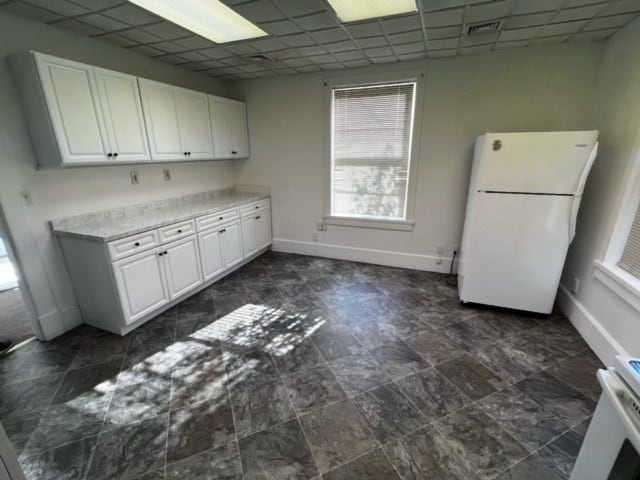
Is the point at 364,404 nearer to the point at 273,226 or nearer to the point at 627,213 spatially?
the point at 627,213

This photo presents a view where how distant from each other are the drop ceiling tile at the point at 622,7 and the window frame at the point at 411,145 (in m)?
1.45

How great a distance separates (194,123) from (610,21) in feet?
12.3

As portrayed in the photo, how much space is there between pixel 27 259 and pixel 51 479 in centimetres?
164

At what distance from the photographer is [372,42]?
2.61 metres

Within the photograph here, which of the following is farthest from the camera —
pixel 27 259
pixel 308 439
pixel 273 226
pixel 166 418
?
pixel 273 226

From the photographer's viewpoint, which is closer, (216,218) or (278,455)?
(278,455)

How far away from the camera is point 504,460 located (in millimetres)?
1429

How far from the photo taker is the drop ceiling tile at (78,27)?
7.08ft

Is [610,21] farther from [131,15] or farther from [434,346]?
[131,15]

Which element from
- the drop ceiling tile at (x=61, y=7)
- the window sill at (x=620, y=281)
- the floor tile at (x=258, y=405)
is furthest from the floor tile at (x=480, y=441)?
the drop ceiling tile at (x=61, y=7)

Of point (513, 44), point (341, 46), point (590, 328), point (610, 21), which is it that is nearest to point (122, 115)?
point (341, 46)

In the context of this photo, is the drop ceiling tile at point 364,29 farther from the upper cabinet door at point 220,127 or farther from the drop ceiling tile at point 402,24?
the upper cabinet door at point 220,127

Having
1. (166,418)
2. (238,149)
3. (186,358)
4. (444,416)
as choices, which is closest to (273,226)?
(238,149)

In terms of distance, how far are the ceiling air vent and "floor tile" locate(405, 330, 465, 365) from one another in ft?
8.16
